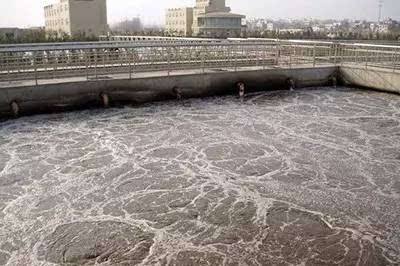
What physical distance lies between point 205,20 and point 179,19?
484 inches

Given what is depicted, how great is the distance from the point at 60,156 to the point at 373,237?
586 cm

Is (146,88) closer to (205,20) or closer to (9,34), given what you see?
(9,34)

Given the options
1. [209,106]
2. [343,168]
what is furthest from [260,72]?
[343,168]

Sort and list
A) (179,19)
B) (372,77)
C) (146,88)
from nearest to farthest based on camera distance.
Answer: (146,88) → (372,77) → (179,19)

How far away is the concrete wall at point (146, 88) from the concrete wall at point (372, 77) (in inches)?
23.4

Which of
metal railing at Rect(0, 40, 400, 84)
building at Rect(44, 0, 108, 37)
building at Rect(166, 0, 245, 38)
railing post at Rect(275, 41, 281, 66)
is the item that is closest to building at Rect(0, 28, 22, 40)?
metal railing at Rect(0, 40, 400, 84)

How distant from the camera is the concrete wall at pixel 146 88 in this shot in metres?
11.6

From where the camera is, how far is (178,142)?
9344mm

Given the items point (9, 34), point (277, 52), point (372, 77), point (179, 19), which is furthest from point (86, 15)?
point (372, 77)

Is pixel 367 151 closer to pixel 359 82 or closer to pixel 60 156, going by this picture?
pixel 60 156

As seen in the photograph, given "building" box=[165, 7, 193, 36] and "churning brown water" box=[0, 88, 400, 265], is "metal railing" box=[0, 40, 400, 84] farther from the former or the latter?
"building" box=[165, 7, 193, 36]

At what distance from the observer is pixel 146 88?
43.5ft

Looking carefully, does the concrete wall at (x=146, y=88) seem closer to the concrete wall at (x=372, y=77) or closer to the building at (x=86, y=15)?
the concrete wall at (x=372, y=77)

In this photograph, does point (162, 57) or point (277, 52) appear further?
point (277, 52)
